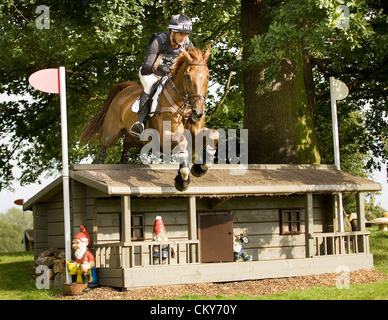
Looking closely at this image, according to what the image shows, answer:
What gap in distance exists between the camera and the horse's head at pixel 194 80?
40.3 feet

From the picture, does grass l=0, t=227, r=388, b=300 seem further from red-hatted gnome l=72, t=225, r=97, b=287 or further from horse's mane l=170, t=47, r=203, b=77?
horse's mane l=170, t=47, r=203, b=77

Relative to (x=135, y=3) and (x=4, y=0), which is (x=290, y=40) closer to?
(x=135, y=3)

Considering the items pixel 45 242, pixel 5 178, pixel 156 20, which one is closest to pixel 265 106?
pixel 156 20

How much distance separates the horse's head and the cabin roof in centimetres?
239

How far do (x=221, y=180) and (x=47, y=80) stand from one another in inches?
184

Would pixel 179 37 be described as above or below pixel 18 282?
above

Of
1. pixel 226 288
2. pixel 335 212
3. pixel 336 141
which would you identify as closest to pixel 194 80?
pixel 226 288

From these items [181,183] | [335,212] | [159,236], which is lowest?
[159,236]

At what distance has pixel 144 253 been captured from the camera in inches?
611

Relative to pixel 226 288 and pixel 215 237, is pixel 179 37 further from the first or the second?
pixel 226 288

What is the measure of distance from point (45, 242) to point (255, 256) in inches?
225

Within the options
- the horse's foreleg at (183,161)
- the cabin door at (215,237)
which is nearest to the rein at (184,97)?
the horse's foreleg at (183,161)

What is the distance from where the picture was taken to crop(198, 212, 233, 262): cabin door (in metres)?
16.1

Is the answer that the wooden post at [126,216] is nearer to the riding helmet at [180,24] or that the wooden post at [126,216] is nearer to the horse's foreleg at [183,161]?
the horse's foreleg at [183,161]
